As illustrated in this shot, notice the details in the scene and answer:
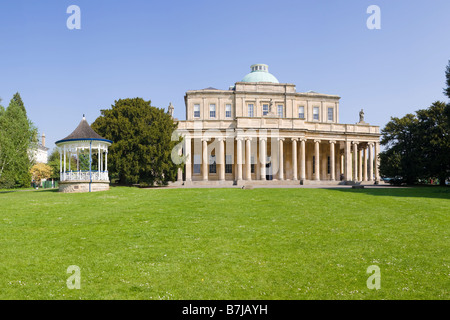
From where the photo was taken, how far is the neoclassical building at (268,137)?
4922 centimetres

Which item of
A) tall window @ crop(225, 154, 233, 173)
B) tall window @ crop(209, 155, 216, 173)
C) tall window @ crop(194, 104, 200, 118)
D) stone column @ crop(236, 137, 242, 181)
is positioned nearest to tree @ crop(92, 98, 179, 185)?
stone column @ crop(236, 137, 242, 181)

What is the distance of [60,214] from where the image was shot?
17.6m

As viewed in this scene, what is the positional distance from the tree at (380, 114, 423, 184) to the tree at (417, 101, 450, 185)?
102cm

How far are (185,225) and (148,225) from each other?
1.63 metres

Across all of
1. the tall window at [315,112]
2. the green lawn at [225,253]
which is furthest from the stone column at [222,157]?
the green lawn at [225,253]

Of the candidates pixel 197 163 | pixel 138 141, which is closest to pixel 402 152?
pixel 197 163

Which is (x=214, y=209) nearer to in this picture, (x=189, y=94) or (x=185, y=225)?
(x=185, y=225)

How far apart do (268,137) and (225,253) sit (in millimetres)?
39893

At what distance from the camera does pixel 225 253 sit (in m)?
10.9

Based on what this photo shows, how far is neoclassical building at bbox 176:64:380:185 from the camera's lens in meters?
49.2

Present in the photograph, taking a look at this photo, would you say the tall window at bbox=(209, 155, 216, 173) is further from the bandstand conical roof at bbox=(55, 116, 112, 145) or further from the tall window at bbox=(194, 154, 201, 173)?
the bandstand conical roof at bbox=(55, 116, 112, 145)
